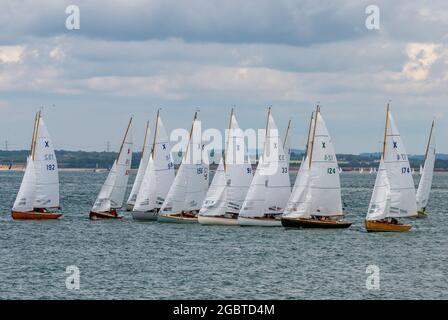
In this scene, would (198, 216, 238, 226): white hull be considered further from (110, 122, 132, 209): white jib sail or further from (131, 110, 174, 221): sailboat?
(110, 122, 132, 209): white jib sail

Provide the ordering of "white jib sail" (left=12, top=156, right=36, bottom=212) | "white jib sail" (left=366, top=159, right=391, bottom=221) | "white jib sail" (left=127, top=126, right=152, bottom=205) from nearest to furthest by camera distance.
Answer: "white jib sail" (left=366, top=159, right=391, bottom=221) < "white jib sail" (left=12, top=156, right=36, bottom=212) < "white jib sail" (left=127, top=126, right=152, bottom=205)

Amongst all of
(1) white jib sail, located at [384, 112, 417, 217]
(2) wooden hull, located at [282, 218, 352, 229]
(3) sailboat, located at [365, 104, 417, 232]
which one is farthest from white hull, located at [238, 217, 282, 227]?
(1) white jib sail, located at [384, 112, 417, 217]

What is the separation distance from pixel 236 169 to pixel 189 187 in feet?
16.2

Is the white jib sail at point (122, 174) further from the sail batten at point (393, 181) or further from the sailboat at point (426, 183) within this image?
the sailboat at point (426, 183)

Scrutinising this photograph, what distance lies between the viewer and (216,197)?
3880 inches

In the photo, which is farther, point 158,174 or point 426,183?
point 426,183

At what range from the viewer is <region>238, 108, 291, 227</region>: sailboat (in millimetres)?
95750

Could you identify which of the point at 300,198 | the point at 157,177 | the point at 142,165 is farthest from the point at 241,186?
the point at 142,165

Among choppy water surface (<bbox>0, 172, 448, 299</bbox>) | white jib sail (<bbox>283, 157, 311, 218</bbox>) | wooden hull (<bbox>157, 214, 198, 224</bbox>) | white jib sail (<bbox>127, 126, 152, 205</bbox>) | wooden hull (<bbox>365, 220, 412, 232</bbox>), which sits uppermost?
white jib sail (<bbox>127, 126, 152, 205</bbox>)

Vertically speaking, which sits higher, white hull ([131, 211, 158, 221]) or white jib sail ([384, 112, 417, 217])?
white jib sail ([384, 112, 417, 217])

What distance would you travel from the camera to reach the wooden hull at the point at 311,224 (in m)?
93.4

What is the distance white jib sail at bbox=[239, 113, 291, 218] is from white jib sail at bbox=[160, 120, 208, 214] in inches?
244

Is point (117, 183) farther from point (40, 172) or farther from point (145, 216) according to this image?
point (40, 172)
